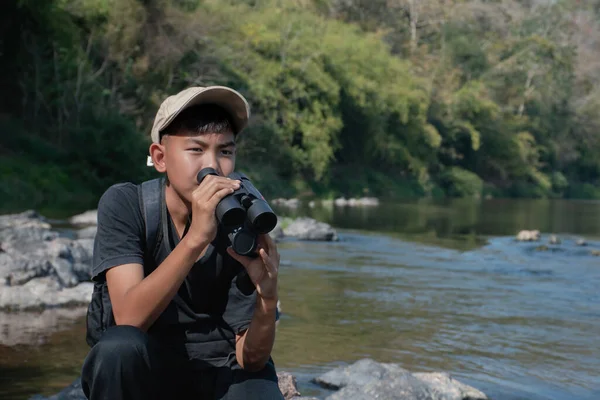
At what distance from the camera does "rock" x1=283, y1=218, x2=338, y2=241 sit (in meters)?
14.3

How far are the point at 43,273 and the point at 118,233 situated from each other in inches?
195

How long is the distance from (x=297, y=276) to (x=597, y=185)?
44.9 metres

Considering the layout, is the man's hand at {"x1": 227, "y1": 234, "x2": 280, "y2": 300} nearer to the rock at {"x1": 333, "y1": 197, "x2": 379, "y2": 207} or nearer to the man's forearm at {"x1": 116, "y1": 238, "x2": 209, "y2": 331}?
the man's forearm at {"x1": 116, "y1": 238, "x2": 209, "y2": 331}

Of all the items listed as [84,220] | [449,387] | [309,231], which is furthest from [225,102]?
[84,220]

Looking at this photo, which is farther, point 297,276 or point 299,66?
point 299,66

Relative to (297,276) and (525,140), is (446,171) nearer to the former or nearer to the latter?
(525,140)

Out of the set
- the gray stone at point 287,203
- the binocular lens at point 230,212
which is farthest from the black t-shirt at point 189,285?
the gray stone at point 287,203

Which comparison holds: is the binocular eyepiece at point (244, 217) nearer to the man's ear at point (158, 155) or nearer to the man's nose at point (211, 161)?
the man's nose at point (211, 161)

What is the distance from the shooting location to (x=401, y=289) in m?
9.34

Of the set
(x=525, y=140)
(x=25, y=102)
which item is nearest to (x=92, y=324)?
(x=25, y=102)

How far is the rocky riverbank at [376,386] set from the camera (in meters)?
4.10

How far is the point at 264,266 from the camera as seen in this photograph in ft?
8.66

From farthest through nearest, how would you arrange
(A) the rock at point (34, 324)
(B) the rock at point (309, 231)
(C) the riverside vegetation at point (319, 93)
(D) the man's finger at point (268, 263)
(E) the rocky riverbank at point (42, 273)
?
(C) the riverside vegetation at point (319, 93), (B) the rock at point (309, 231), (E) the rocky riverbank at point (42, 273), (A) the rock at point (34, 324), (D) the man's finger at point (268, 263)

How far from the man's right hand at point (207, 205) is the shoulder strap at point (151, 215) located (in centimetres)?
26
